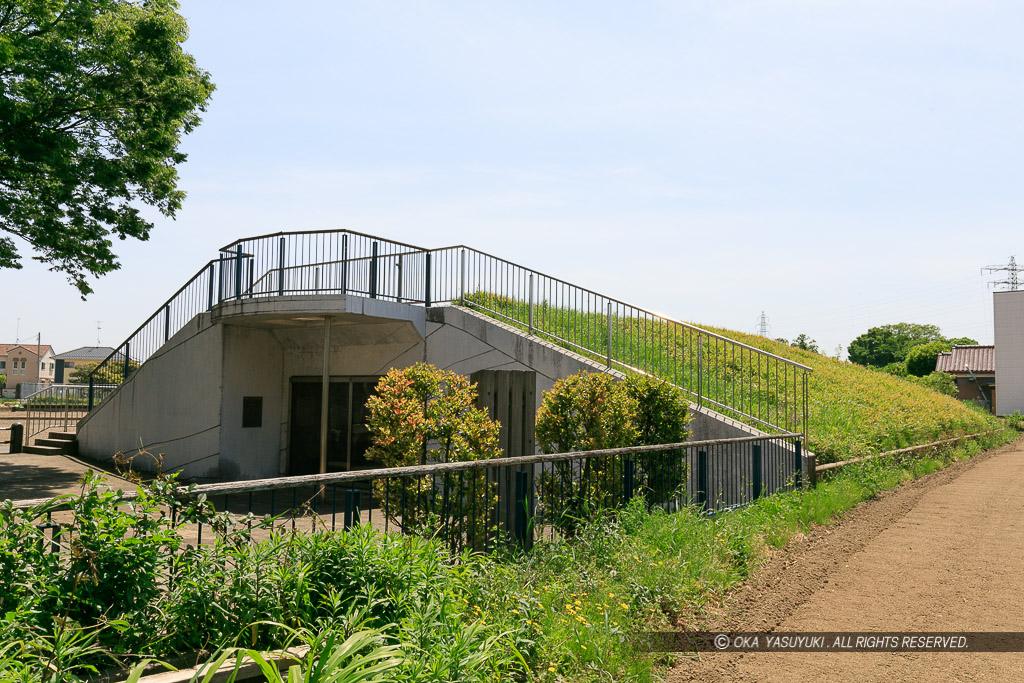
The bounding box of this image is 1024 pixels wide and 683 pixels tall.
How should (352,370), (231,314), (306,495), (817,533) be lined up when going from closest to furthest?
(817,533) < (306,495) < (231,314) < (352,370)

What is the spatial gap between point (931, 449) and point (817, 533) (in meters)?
8.95

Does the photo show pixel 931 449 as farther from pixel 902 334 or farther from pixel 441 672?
pixel 902 334

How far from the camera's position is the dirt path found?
4.79 m

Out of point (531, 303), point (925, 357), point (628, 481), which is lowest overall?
point (628, 481)

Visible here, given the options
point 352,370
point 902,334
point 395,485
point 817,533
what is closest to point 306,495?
point 352,370

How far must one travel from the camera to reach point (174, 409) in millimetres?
16859

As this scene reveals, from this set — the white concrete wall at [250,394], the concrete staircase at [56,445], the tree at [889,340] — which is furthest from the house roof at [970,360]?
the concrete staircase at [56,445]

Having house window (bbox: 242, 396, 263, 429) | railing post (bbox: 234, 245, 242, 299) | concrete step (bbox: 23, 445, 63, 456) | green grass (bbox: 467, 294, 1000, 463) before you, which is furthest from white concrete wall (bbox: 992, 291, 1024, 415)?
concrete step (bbox: 23, 445, 63, 456)

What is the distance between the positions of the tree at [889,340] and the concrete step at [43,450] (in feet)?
300

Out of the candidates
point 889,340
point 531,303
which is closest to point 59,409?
point 531,303

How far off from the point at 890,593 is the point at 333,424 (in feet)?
41.0

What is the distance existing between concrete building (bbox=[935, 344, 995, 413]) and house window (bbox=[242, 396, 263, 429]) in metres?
43.0

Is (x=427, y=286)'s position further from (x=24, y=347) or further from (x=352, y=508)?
(x=24, y=347)

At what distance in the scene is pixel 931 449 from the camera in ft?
52.0
